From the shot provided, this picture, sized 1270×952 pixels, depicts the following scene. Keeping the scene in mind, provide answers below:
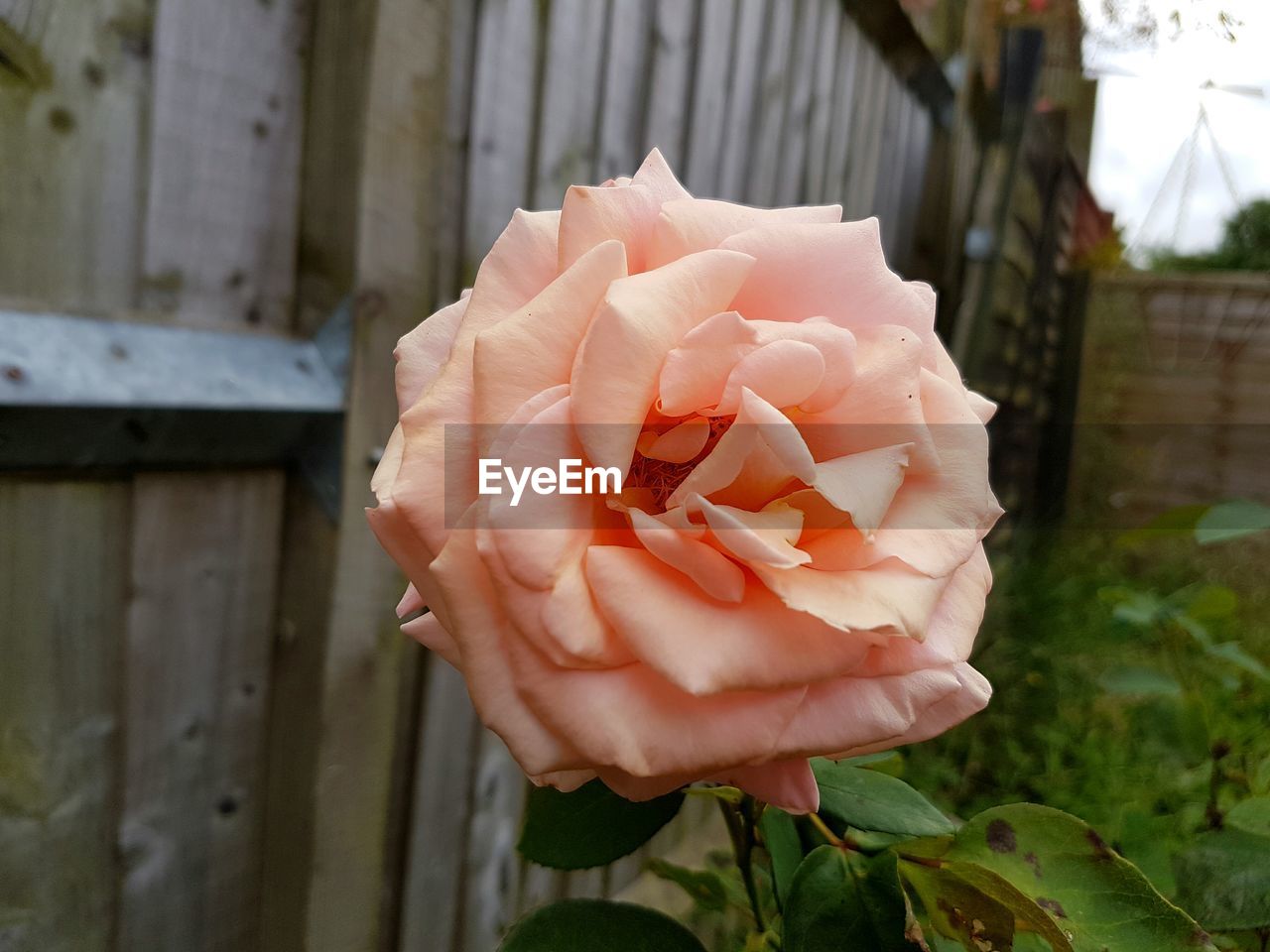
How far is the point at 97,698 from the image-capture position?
86cm

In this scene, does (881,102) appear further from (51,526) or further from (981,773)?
(51,526)

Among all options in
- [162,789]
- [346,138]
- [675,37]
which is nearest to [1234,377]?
[675,37]

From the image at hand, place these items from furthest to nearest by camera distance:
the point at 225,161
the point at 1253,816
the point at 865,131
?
the point at 865,131 → the point at 225,161 → the point at 1253,816

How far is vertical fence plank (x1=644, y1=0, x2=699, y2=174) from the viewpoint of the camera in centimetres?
141

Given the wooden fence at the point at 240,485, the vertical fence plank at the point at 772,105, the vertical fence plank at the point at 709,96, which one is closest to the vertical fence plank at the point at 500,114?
the wooden fence at the point at 240,485

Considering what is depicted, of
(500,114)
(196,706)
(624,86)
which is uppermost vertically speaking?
(624,86)

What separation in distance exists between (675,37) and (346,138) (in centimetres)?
77

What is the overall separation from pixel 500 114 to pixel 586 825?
99cm

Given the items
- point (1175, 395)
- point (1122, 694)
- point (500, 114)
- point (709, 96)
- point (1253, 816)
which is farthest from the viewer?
point (1175, 395)

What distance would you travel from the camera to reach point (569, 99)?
4.03 feet

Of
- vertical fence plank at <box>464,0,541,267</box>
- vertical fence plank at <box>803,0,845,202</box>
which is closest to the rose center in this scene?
vertical fence plank at <box>464,0,541,267</box>

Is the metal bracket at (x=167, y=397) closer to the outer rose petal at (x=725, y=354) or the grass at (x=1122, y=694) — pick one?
the outer rose petal at (x=725, y=354)

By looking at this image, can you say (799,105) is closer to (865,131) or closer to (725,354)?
(865,131)

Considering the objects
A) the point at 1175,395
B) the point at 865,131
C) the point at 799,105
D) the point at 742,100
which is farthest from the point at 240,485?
the point at 1175,395
